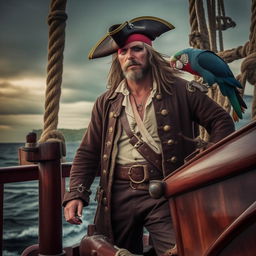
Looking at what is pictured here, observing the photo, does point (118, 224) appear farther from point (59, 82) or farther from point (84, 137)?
point (59, 82)

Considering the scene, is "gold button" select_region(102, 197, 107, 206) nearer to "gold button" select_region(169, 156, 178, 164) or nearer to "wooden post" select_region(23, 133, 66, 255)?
"wooden post" select_region(23, 133, 66, 255)

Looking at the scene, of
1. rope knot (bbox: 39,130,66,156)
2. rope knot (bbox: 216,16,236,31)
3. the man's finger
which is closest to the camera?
the man's finger

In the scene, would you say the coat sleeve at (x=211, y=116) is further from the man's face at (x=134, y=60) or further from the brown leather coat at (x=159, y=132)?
the man's face at (x=134, y=60)

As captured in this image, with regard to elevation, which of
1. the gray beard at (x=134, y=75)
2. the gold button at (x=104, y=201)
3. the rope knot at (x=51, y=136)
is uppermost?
the gray beard at (x=134, y=75)

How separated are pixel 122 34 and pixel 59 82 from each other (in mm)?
537

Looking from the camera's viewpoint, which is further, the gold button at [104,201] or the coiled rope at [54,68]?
the coiled rope at [54,68]

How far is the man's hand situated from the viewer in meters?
1.27

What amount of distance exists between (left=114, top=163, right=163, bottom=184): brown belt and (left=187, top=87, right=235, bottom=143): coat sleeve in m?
0.21

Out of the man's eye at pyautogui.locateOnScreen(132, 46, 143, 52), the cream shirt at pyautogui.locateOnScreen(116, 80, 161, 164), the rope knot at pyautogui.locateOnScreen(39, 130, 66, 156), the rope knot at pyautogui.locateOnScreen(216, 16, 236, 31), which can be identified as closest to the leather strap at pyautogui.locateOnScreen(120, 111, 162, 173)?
the cream shirt at pyautogui.locateOnScreen(116, 80, 161, 164)

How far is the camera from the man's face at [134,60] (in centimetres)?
125

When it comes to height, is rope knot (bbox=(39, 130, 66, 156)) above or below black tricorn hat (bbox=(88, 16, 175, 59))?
below

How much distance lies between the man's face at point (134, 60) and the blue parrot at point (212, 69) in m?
0.11

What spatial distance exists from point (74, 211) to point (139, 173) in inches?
10.7

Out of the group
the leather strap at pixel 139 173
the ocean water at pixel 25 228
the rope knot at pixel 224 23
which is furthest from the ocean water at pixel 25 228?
the leather strap at pixel 139 173
